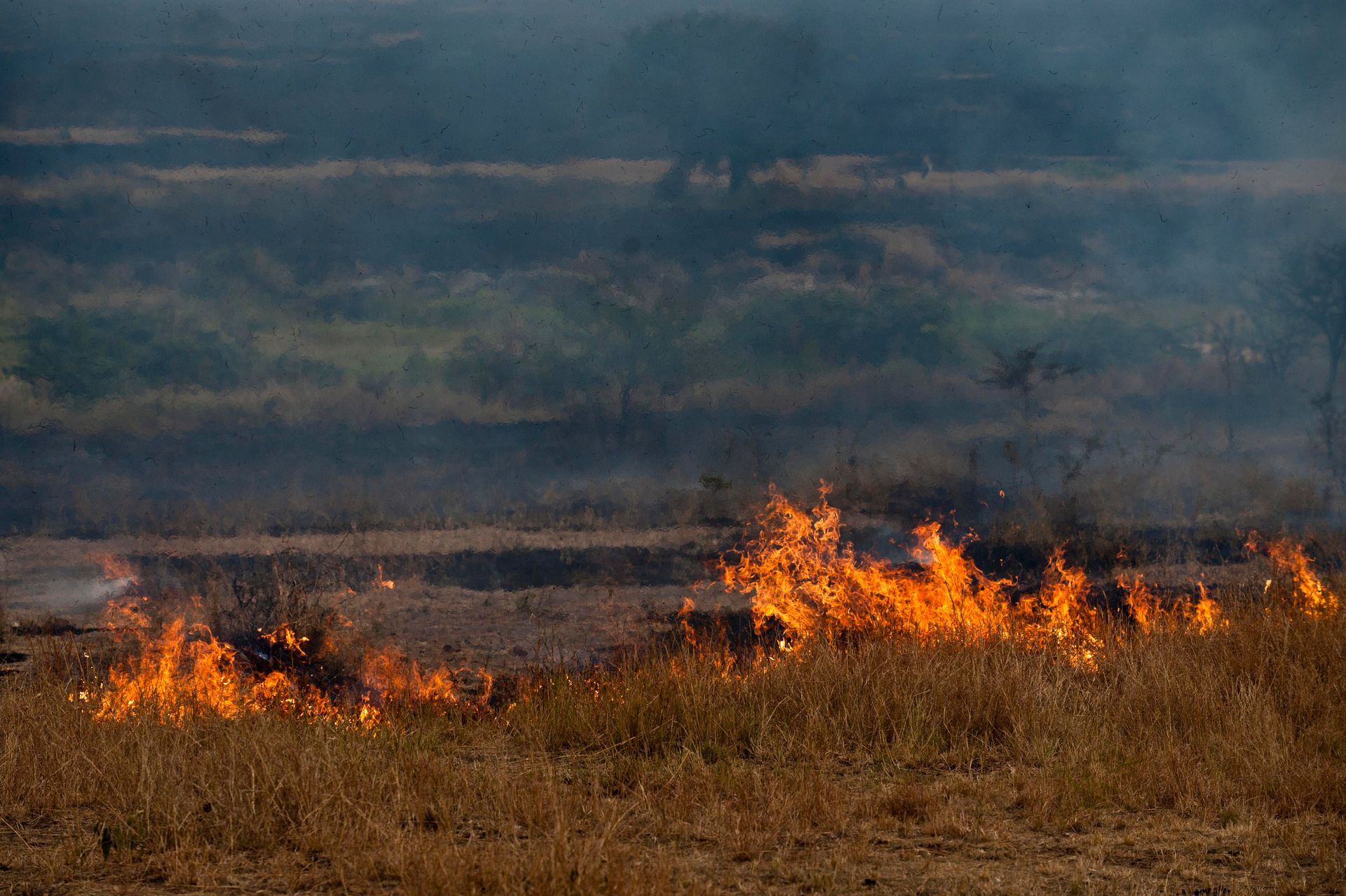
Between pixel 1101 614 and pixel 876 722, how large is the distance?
16.1 feet

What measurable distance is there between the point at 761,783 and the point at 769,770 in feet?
2.18

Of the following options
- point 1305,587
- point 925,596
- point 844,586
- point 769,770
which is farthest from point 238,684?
point 1305,587

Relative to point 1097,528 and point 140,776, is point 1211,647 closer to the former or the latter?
point 140,776

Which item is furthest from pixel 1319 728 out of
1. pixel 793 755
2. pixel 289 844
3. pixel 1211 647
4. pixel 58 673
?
pixel 58 673

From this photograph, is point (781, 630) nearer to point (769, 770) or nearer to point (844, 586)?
point (844, 586)

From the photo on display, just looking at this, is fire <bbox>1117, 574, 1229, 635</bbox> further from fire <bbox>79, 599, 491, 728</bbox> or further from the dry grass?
fire <bbox>79, 599, 491, 728</bbox>

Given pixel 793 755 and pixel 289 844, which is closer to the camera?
pixel 289 844

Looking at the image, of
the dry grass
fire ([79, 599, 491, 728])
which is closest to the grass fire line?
fire ([79, 599, 491, 728])

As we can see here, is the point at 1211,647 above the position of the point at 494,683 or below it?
above

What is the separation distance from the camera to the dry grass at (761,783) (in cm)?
512

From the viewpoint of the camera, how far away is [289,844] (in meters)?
5.52

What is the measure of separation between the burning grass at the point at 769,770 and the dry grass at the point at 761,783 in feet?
0.07

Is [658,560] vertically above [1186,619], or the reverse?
[1186,619]

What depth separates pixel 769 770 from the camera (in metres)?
6.81
